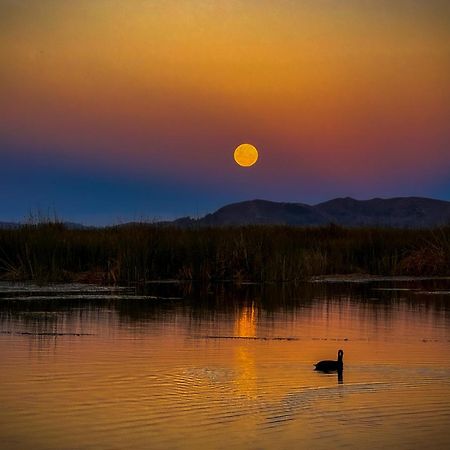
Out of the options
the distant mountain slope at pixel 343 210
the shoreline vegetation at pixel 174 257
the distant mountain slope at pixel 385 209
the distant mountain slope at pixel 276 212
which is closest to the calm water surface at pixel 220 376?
the shoreline vegetation at pixel 174 257

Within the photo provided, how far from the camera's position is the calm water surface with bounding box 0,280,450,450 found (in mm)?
8180

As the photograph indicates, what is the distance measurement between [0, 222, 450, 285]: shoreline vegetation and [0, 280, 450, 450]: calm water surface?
6.50m

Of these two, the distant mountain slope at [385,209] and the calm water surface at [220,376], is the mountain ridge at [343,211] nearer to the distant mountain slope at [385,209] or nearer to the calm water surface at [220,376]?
the distant mountain slope at [385,209]

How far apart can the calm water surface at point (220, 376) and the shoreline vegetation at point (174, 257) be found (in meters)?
6.50

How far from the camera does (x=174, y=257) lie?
28156mm

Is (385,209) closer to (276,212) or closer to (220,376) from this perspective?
(276,212)

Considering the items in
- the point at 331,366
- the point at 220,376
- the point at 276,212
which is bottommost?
the point at 220,376

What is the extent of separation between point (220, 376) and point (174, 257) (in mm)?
17232

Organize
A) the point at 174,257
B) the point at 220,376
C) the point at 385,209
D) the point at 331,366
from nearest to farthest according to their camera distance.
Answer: the point at 220,376
the point at 331,366
the point at 174,257
the point at 385,209

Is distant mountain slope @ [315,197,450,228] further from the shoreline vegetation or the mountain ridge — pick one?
the shoreline vegetation

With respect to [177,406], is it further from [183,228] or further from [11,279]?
[183,228]

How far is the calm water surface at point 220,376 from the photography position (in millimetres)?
8180

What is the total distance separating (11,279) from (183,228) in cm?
711

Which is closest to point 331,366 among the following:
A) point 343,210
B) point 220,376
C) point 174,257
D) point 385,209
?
point 220,376
